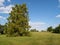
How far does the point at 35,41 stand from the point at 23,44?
1518mm

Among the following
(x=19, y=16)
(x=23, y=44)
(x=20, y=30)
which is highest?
(x=19, y=16)

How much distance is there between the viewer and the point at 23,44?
18.0 metres

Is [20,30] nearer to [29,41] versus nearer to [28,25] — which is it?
[28,25]

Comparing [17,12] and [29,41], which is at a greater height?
[17,12]

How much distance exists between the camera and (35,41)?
61.5 feet

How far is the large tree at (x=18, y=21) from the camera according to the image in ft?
110

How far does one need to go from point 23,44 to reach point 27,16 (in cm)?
1697

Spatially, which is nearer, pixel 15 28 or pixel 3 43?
pixel 3 43

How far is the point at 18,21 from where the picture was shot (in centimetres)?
3344

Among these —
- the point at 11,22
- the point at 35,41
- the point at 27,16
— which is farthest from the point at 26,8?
the point at 35,41

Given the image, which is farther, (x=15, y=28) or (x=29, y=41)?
(x=15, y=28)

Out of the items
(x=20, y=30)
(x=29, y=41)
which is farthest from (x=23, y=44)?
(x=20, y=30)

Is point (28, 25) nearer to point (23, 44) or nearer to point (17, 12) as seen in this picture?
point (17, 12)

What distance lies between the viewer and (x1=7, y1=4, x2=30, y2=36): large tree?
3350cm
